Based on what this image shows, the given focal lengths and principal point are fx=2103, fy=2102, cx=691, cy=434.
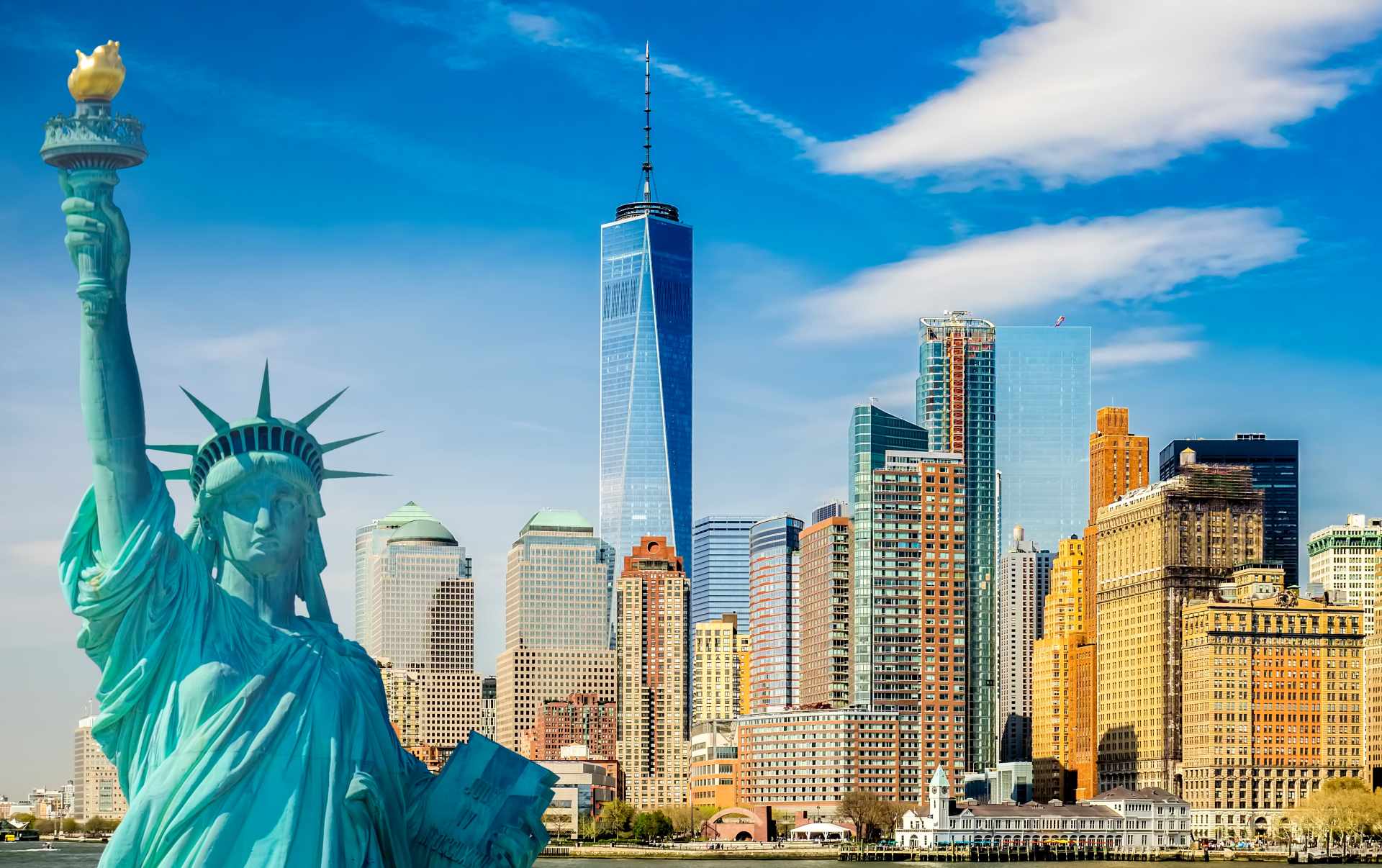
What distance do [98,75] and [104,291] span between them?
3169mm

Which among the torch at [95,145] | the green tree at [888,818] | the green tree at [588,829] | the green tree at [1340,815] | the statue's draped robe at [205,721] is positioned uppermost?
the torch at [95,145]

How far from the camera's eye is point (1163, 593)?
560 feet

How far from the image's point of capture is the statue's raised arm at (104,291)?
29297 millimetres

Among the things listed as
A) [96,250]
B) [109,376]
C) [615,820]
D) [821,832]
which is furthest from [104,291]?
[615,820]

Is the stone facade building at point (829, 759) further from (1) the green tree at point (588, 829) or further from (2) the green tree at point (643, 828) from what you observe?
(1) the green tree at point (588, 829)

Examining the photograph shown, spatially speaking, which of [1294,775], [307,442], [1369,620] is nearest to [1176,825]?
[1294,775]

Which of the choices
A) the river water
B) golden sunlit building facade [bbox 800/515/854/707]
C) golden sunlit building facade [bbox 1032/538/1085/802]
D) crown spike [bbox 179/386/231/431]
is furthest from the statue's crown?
golden sunlit building facade [bbox 1032/538/1085/802]

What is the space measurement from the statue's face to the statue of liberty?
0.02 meters

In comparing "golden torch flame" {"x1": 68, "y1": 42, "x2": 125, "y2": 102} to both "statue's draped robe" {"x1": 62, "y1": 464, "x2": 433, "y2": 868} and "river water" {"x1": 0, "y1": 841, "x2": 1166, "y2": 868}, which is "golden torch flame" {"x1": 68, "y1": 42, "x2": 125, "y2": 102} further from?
"river water" {"x1": 0, "y1": 841, "x2": 1166, "y2": 868}

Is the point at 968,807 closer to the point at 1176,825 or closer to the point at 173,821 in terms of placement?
the point at 1176,825

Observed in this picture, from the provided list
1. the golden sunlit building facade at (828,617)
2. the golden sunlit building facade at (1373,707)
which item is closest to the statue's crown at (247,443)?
the golden sunlit building facade at (1373,707)

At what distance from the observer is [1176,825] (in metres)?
154

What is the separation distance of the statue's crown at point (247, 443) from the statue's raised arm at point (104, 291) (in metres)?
1.25

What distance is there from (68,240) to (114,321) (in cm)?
135
